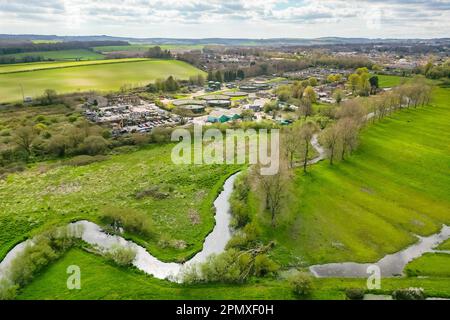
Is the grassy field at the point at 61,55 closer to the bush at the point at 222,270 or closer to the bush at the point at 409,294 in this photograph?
the bush at the point at 222,270

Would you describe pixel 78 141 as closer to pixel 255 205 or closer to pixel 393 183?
pixel 255 205

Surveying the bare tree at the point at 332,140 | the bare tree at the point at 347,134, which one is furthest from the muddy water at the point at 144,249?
the bare tree at the point at 347,134

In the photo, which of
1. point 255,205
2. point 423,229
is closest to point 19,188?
point 255,205

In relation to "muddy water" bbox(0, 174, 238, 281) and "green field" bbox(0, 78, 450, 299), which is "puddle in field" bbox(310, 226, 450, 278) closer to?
"green field" bbox(0, 78, 450, 299)

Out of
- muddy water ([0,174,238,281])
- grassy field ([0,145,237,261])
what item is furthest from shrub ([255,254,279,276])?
grassy field ([0,145,237,261])

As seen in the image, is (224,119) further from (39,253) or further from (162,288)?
(162,288)

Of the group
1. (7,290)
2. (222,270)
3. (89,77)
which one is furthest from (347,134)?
(89,77)
